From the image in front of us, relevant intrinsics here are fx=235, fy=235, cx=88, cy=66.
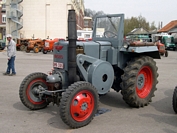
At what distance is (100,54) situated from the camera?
5645 mm

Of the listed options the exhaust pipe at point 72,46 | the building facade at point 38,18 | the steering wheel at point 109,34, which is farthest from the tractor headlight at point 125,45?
the building facade at point 38,18

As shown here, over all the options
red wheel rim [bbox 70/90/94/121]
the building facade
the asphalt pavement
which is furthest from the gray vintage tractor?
the building facade

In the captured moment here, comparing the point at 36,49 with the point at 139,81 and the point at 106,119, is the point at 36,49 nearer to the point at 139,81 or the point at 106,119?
the point at 139,81

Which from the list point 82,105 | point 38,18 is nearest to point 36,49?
point 38,18

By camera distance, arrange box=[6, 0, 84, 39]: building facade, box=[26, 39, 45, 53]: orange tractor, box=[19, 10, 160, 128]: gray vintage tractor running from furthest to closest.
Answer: box=[6, 0, 84, 39]: building facade
box=[26, 39, 45, 53]: orange tractor
box=[19, 10, 160, 128]: gray vintage tractor

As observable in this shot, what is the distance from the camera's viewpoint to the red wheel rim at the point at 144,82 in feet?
19.9

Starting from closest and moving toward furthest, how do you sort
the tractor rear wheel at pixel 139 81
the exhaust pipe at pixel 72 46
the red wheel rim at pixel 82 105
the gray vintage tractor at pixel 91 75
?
1. the red wheel rim at pixel 82 105
2. the gray vintage tractor at pixel 91 75
3. the exhaust pipe at pixel 72 46
4. the tractor rear wheel at pixel 139 81

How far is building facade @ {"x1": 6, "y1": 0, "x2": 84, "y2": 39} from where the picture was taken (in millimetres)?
38469

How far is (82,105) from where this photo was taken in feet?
14.9

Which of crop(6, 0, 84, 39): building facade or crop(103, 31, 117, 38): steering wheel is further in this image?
crop(6, 0, 84, 39): building facade

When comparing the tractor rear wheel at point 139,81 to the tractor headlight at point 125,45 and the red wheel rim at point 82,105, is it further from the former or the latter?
the red wheel rim at point 82,105

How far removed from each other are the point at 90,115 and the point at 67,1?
35.6 m

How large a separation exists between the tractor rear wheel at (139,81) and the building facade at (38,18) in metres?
33.2

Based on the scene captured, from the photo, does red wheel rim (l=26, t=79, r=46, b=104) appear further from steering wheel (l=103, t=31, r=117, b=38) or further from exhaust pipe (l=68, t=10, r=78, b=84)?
steering wheel (l=103, t=31, r=117, b=38)
